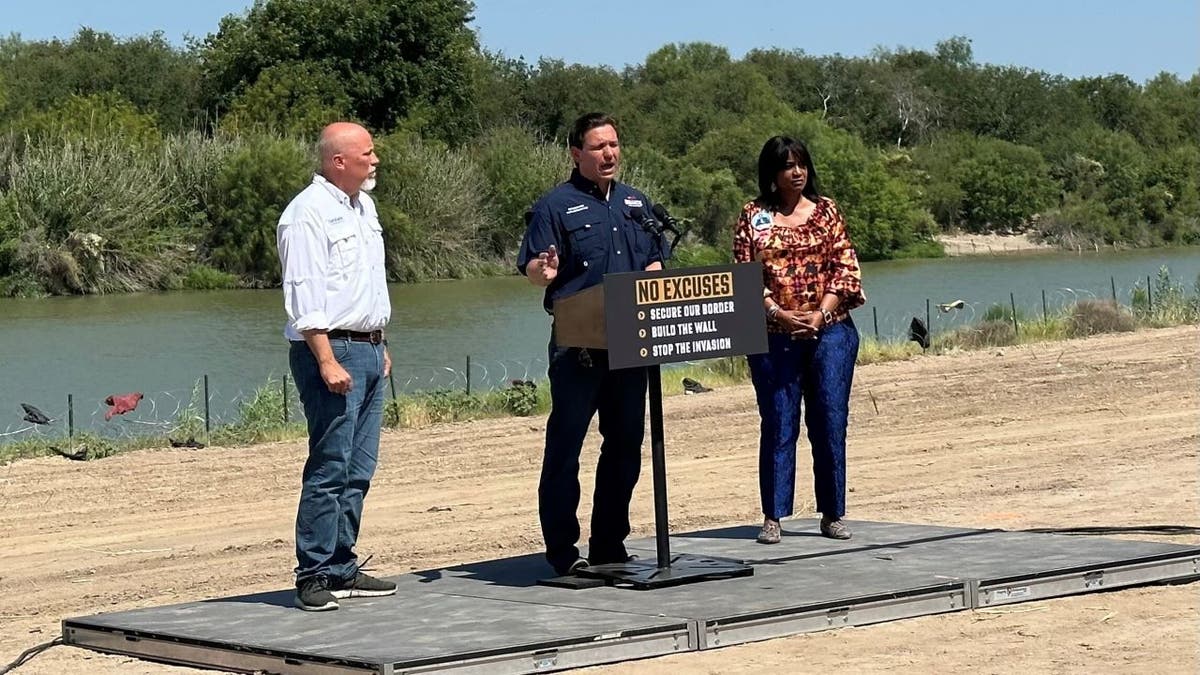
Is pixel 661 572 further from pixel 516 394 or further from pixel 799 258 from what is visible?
pixel 516 394

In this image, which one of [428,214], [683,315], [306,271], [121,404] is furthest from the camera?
[428,214]

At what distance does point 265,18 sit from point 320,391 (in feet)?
218

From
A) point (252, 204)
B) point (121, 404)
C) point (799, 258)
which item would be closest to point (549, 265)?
point (799, 258)

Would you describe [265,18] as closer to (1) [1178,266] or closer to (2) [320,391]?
(1) [1178,266]

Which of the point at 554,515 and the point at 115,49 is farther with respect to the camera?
the point at 115,49

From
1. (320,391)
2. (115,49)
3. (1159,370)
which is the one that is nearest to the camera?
(320,391)

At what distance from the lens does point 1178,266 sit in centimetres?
4831

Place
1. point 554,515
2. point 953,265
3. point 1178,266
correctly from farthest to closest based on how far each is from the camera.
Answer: point 953,265 → point 1178,266 → point 554,515

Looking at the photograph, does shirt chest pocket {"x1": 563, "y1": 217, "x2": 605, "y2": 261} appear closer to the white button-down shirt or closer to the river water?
the white button-down shirt

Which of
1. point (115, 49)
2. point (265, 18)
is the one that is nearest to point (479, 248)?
point (265, 18)

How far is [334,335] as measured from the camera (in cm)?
755

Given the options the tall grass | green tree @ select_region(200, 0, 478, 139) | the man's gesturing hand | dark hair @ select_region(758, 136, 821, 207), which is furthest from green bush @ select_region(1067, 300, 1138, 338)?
green tree @ select_region(200, 0, 478, 139)

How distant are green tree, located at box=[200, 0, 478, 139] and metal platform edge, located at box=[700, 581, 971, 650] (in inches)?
2511

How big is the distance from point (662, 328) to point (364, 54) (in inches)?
2595
